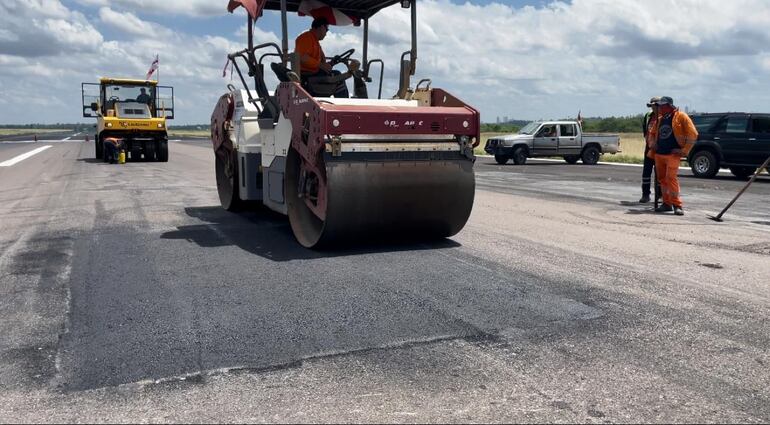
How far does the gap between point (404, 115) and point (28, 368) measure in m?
3.78

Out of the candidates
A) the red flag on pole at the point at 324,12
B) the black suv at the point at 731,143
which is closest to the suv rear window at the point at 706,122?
the black suv at the point at 731,143

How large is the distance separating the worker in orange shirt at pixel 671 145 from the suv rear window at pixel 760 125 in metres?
8.77

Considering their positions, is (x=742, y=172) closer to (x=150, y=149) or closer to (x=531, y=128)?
(x=531, y=128)

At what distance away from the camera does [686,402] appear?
3.05m

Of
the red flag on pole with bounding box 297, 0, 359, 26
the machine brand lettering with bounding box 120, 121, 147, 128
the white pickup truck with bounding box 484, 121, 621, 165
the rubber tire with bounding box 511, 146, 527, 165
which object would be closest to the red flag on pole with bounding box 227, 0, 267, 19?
the red flag on pole with bounding box 297, 0, 359, 26

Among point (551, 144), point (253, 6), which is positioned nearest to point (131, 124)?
point (551, 144)

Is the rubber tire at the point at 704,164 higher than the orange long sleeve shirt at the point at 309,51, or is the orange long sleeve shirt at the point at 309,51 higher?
the orange long sleeve shirt at the point at 309,51

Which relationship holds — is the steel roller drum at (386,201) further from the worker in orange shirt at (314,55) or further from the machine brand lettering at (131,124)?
the machine brand lettering at (131,124)

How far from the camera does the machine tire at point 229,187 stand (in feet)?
28.7

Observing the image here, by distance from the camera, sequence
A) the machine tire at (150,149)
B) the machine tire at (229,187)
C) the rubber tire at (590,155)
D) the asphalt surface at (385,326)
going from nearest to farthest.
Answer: the asphalt surface at (385,326), the machine tire at (229,187), the machine tire at (150,149), the rubber tire at (590,155)

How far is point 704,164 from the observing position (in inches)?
699

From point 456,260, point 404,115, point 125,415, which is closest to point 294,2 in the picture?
point 404,115

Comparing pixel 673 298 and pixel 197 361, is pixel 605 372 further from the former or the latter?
pixel 197 361

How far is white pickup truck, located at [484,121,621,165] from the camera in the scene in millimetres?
24438
